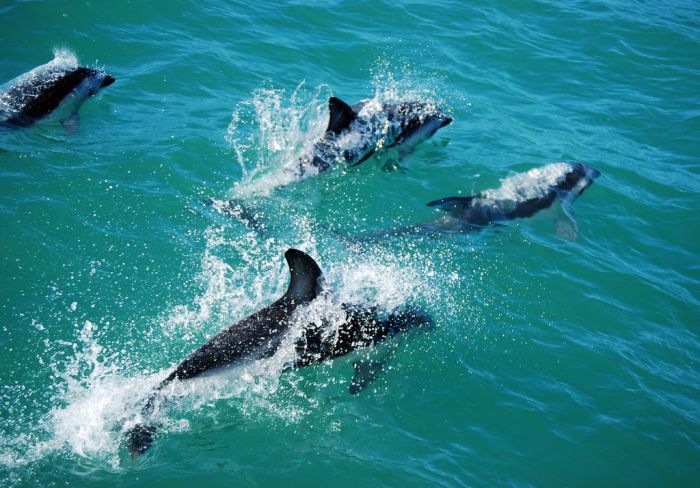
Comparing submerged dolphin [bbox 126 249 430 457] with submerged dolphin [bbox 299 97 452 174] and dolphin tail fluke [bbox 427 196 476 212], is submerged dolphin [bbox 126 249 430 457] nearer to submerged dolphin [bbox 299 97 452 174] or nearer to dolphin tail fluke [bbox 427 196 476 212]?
dolphin tail fluke [bbox 427 196 476 212]

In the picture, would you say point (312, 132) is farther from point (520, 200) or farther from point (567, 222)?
point (567, 222)

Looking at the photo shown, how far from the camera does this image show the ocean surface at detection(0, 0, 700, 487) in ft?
24.2

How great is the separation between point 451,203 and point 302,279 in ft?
14.2

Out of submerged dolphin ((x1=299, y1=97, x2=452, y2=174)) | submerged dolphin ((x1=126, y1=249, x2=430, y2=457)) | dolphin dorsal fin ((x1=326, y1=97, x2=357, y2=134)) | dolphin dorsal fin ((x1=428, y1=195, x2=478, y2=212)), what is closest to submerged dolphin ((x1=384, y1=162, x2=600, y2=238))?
dolphin dorsal fin ((x1=428, y1=195, x2=478, y2=212))

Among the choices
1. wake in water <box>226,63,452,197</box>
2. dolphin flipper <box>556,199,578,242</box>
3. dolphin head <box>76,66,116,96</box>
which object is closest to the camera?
dolphin flipper <box>556,199,578,242</box>

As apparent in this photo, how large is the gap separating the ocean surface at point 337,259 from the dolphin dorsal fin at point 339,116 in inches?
21.1

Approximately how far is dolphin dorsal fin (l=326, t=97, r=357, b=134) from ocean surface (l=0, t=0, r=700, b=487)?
536 millimetres

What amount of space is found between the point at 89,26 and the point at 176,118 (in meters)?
4.39

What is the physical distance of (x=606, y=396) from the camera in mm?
8641

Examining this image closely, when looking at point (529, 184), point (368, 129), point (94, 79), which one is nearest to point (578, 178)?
point (529, 184)

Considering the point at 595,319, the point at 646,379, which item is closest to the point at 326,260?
the point at 595,319

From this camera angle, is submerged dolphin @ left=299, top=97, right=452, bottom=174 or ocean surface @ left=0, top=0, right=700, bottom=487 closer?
ocean surface @ left=0, top=0, right=700, bottom=487

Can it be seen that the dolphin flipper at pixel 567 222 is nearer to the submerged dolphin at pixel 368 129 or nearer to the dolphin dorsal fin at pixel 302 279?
the submerged dolphin at pixel 368 129

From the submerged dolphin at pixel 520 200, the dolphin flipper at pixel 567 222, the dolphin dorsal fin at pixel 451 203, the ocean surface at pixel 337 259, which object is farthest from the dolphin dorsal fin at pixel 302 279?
the dolphin flipper at pixel 567 222
